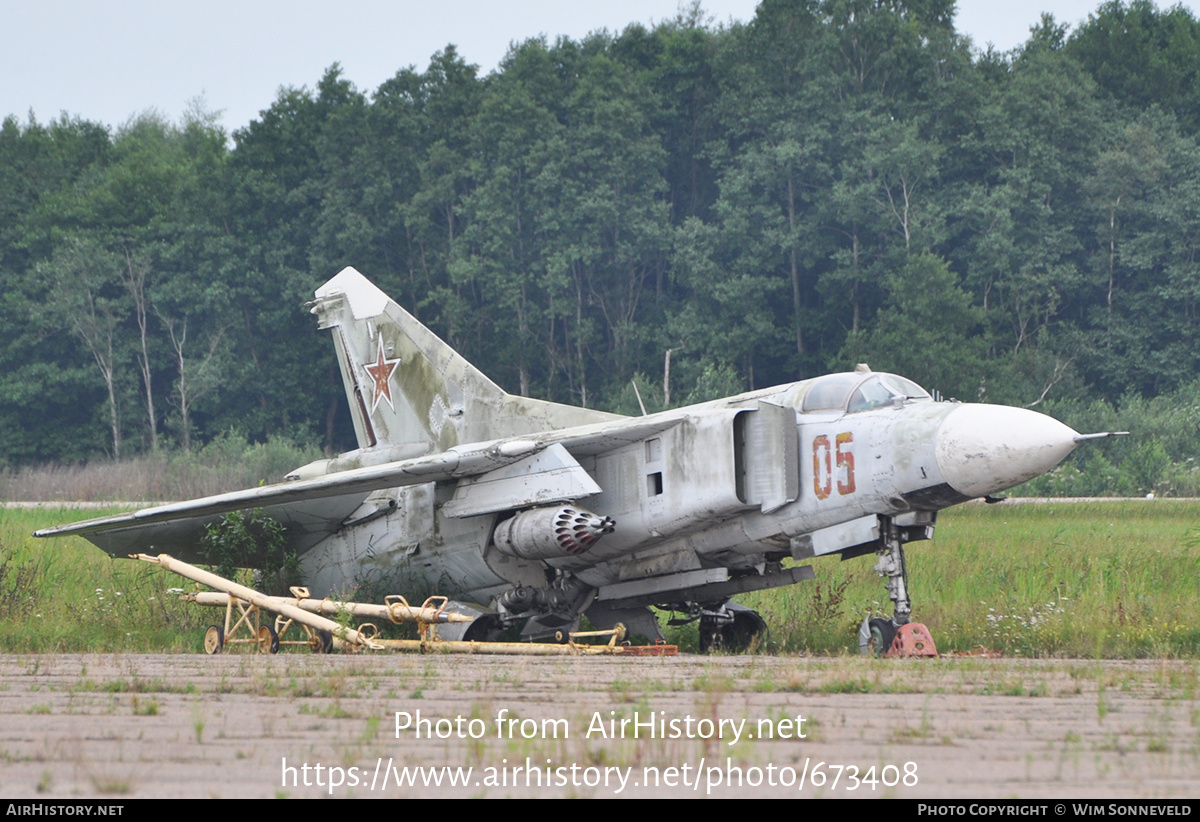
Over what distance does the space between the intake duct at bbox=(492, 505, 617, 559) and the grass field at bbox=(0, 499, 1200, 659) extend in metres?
2.19

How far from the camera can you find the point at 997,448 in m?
9.91

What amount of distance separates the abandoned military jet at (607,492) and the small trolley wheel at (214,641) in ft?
3.96

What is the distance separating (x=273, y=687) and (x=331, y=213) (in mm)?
47478

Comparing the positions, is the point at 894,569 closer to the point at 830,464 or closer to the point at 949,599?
the point at 830,464

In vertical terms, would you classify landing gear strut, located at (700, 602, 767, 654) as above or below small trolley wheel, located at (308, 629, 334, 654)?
below

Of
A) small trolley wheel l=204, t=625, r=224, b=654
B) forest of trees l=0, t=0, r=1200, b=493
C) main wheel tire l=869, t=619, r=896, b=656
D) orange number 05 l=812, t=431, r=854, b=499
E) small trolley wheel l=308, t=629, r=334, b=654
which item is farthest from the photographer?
forest of trees l=0, t=0, r=1200, b=493

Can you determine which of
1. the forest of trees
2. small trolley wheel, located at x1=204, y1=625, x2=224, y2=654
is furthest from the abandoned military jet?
the forest of trees

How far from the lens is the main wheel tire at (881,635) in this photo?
10625 mm

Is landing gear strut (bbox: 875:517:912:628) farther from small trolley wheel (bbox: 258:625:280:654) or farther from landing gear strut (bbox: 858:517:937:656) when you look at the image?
small trolley wheel (bbox: 258:625:280:654)

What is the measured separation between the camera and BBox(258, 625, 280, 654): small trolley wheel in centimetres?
1195

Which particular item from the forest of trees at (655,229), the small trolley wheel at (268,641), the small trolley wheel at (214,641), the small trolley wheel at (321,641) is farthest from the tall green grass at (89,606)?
the forest of trees at (655,229)

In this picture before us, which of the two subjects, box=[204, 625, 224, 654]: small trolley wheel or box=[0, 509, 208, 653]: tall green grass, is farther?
box=[0, 509, 208, 653]: tall green grass
